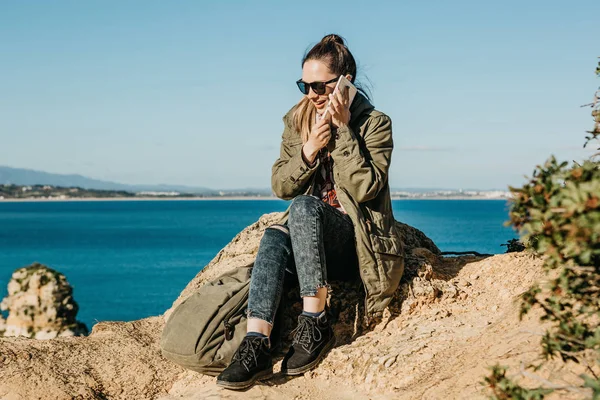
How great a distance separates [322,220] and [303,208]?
0.18m

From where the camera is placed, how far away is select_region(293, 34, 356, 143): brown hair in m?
5.60

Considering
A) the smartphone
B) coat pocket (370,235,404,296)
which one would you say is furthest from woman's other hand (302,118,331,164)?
coat pocket (370,235,404,296)

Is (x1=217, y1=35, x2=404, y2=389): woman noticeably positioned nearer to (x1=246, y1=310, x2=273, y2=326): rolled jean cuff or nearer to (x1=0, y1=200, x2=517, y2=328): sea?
(x1=246, y1=310, x2=273, y2=326): rolled jean cuff

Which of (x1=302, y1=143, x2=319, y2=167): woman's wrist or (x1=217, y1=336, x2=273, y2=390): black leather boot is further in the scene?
(x1=302, y1=143, x2=319, y2=167): woman's wrist

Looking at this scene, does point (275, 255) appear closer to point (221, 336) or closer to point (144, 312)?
point (221, 336)

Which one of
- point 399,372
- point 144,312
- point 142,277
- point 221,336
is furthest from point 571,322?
point 142,277

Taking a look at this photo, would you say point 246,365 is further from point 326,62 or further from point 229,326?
point 326,62

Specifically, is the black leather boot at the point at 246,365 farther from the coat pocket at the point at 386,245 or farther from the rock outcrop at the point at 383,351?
the coat pocket at the point at 386,245

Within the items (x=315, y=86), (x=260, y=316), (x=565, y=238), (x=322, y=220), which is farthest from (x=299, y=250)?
(x=565, y=238)

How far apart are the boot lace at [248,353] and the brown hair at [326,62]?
5.69ft

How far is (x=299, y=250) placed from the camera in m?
5.06

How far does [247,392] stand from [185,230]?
99163 mm

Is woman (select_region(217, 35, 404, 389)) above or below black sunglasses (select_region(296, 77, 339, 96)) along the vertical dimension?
below

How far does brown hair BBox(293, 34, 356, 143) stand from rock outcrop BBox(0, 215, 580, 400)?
1.47 m
